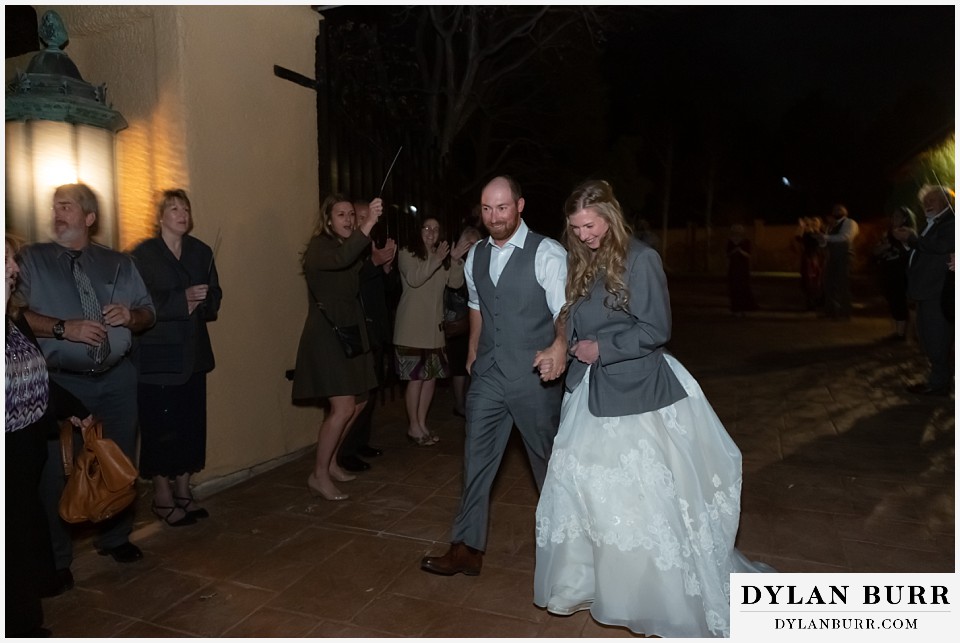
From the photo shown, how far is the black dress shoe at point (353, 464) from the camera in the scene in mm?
5358

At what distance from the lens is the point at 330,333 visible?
15.2 feet

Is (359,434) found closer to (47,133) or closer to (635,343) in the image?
(47,133)

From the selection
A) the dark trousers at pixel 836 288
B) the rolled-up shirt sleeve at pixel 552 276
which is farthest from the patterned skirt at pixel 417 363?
the dark trousers at pixel 836 288

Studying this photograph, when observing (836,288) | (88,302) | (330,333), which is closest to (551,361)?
(330,333)

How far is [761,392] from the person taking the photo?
783 centimetres

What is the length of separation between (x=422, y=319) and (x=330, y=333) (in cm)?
125

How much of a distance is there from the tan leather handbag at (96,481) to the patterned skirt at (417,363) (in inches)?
107

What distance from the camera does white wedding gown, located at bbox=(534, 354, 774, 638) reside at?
9.57ft

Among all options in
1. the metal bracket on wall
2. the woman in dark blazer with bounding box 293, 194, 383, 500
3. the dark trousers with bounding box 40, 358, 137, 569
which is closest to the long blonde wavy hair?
the woman in dark blazer with bounding box 293, 194, 383, 500

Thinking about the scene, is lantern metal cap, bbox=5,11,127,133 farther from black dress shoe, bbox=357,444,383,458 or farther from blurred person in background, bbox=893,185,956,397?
blurred person in background, bbox=893,185,956,397

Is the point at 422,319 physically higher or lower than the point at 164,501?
higher

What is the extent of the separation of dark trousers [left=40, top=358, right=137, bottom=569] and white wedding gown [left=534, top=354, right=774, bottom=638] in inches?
85.8

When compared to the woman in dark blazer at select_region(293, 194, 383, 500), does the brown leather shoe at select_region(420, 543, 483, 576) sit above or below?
below

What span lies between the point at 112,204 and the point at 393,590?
2.99 meters
